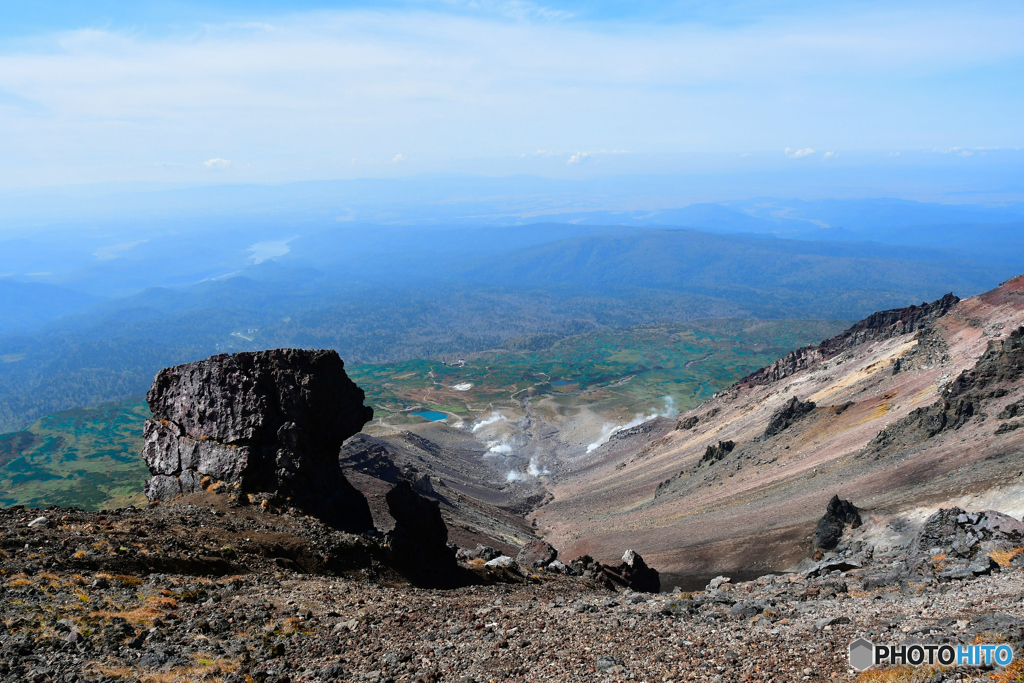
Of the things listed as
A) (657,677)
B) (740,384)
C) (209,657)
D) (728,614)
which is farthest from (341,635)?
(740,384)

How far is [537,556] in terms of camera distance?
3462cm

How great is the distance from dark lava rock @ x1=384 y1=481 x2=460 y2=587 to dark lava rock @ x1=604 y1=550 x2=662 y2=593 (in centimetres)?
1177

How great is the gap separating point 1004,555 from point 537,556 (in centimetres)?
2173

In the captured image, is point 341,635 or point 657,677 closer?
point 657,677

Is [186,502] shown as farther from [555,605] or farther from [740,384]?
[740,384]

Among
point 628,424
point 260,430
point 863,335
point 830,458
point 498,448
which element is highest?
point 260,430

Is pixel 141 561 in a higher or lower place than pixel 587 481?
higher

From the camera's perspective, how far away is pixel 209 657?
13.9 m

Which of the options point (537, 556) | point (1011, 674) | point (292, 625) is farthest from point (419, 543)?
point (1011, 674)

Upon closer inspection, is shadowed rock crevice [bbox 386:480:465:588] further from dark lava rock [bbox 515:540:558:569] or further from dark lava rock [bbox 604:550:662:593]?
dark lava rock [bbox 604:550:662:593]

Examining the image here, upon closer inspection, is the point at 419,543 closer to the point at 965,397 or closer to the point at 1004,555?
the point at 1004,555

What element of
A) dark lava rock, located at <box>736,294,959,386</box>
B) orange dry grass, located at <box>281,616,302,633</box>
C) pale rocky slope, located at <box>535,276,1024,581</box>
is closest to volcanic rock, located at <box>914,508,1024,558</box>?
pale rocky slope, located at <box>535,276,1024,581</box>

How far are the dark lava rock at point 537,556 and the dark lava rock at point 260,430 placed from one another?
9.97 metres

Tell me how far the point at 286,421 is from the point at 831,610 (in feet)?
76.8
